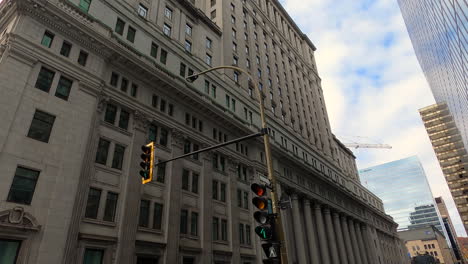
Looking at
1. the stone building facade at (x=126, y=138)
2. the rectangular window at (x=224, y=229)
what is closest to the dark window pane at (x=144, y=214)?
the stone building facade at (x=126, y=138)

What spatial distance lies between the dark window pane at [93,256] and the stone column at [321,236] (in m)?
38.1

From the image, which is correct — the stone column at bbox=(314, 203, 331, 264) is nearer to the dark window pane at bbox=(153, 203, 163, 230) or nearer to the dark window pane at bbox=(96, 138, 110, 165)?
the dark window pane at bbox=(153, 203, 163, 230)

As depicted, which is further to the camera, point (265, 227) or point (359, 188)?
point (359, 188)

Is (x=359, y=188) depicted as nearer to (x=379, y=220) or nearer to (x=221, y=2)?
(x=379, y=220)

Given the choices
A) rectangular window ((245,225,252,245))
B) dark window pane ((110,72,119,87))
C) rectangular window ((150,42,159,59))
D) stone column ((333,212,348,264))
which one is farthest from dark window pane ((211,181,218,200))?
stone column ((333,212,348,264))

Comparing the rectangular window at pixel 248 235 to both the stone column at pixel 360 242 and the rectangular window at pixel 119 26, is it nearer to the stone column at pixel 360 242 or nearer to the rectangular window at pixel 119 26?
the rectangular window at pixel 119 26

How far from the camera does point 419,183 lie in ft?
634

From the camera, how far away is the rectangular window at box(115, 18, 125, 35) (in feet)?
89.2

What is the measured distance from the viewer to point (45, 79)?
66.6ft

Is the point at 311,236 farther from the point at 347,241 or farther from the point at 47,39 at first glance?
the point at 47,39

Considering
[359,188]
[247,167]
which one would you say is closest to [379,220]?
[359,188]

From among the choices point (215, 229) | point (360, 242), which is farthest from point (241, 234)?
point (360, 242)

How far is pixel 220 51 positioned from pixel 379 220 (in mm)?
74707

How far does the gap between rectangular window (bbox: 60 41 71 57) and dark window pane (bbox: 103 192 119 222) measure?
10.9 m
